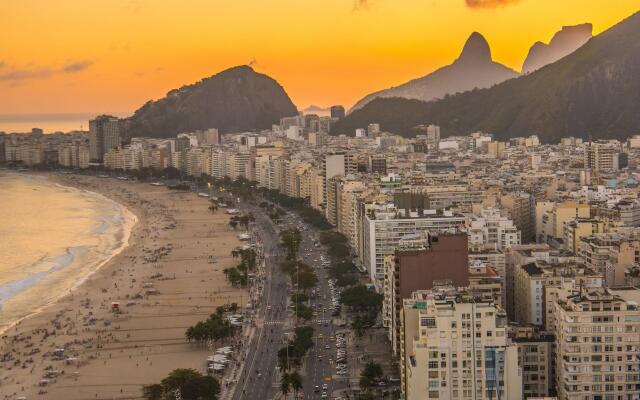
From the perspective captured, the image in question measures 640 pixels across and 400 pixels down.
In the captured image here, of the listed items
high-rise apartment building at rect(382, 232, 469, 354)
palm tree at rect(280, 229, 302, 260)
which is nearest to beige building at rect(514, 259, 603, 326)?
high-rise apartment building at rect(382, 232, 469, 354)

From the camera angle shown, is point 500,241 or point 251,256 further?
point 251,256

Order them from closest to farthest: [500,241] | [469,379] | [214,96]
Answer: [469,379] → [500,241] → [214,96]

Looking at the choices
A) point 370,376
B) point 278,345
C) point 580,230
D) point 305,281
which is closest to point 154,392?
point 370,376

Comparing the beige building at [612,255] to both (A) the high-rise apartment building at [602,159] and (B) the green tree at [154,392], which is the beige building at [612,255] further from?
(A) the high-rise apartment building at [602,159]

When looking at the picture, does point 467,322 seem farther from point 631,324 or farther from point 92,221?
point 92,221

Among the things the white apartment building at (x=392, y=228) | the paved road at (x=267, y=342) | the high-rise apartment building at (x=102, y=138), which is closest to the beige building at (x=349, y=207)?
the paved road at (x=267, y=342)

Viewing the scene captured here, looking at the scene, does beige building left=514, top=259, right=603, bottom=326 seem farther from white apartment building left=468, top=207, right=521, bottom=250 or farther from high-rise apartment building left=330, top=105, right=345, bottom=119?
high-rise apartment building left=330, top=105, right=345, bottom=119

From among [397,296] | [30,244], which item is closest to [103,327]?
[397,296]
